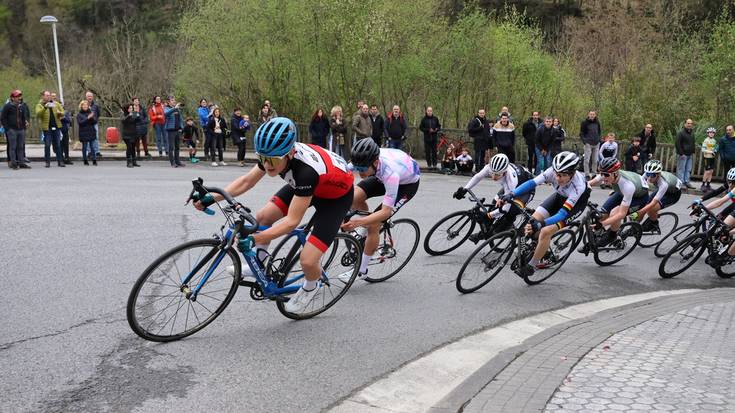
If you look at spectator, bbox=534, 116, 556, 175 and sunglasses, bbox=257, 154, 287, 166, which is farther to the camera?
spectator, bbox=534, 116, 556, 175

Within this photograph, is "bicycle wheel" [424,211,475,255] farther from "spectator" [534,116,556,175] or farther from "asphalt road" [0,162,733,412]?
"spectator" [534,116,556,175]

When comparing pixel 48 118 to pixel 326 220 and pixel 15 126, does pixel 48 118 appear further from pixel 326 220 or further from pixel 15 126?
pixel 326 220

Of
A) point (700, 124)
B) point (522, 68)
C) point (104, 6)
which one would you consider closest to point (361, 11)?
point (522, 68)

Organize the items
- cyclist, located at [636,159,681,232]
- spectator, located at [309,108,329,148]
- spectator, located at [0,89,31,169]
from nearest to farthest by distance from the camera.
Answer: cyclist, located at [636,159,681,232] < spectator, located at [0,89,31,169] < spectator, located at [309,108,329,148]

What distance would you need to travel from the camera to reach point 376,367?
17.9ft

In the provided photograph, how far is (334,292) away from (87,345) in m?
2.40

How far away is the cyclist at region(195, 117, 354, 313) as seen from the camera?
17.8 ft

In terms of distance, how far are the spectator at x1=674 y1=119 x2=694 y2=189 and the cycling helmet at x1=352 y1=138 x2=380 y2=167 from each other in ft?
46.6

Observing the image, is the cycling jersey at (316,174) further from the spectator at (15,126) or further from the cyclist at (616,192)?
the spectator at (15,126)

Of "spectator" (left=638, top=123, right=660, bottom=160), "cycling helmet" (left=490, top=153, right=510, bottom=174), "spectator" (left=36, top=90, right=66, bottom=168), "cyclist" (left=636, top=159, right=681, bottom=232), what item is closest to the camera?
"cycling helmet" (left=490, top=153, right=510, bottom=174)

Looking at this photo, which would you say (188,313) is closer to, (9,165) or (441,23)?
(9,165)

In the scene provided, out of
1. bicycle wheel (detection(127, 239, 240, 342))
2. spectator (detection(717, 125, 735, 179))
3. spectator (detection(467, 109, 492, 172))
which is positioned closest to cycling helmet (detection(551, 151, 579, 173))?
bicycle wheel (detection(127, 239, 240, 342))

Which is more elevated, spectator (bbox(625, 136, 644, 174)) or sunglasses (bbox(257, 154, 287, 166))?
sunglasses (bbox(257, 154, 287, 166))

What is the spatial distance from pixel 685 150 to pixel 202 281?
53.8 ft
